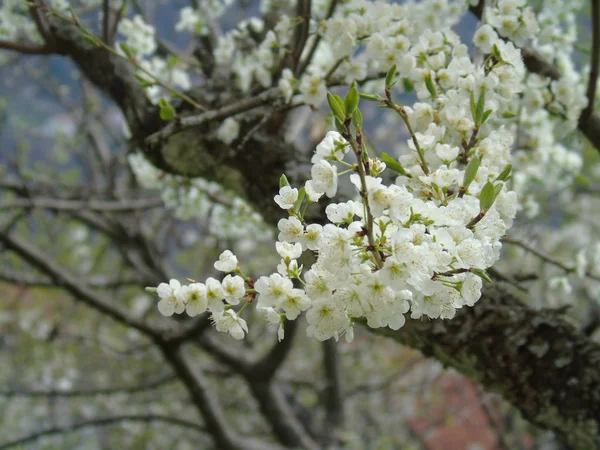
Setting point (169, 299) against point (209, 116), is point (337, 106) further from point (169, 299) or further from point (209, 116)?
point (209, 116)

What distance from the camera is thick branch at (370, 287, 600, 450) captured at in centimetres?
136

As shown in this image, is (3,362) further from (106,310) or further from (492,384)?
(492,384)

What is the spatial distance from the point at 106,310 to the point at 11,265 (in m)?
3.09

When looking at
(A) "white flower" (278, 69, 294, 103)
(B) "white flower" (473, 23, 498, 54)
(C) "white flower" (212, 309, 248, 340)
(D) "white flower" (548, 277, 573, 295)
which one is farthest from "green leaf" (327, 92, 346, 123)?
(D) "white flower" (548, 277, 573, 295)

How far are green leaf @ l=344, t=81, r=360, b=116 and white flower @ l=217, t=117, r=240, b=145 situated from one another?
98 cm

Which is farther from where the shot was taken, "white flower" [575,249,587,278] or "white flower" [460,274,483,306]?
"white flower" [575,249,587,278]

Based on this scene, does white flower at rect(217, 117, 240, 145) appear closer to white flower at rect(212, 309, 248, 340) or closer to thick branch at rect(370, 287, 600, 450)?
thick branch at rect(370, 287, 600, 450)

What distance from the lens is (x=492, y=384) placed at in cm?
145

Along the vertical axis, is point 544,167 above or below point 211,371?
above

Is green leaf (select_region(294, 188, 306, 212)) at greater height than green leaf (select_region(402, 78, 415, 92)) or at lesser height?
greater

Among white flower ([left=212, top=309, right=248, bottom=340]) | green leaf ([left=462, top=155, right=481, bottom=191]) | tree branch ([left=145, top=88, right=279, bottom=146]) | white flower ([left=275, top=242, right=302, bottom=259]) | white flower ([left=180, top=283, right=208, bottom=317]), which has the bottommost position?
tree branch ([left=145, top=88, right=279, bottom=146])

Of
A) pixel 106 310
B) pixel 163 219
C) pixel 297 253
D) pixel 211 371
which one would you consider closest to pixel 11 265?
pixel 163 219

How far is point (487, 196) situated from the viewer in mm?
764

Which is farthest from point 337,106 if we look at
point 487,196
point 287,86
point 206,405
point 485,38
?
point 206,405
